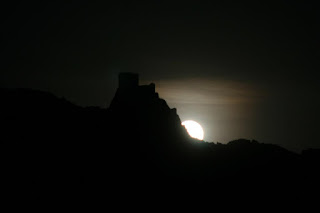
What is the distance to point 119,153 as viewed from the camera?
63375 millimetres

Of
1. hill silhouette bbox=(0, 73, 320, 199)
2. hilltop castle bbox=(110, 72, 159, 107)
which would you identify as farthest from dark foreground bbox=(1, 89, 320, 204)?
hilltop castle bbox=(110, 72, 159, 107)

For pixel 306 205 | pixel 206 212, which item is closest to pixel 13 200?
pixel 206 212

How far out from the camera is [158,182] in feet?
207

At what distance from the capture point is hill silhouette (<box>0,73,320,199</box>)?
2073 inches

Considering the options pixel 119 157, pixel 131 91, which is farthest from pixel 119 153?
pixel 131 91

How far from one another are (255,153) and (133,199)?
46024 millimetres

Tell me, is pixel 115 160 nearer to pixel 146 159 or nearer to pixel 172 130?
pixel 146 159

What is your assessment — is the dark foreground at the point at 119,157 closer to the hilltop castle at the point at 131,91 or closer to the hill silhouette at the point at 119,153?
the hill silhouette at the point at 119,153

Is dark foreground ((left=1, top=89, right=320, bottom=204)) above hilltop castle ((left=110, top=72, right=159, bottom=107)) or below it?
below

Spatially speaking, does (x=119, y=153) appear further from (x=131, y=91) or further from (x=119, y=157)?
(x=131, y=91)

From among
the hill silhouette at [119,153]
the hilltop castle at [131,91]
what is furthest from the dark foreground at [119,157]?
the hilltop castle at [131,91]

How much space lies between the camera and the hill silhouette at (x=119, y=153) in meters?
52.7

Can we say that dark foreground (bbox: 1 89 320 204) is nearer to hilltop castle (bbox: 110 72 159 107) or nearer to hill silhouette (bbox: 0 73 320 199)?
hill silhouette (bbox: 0 73 320 199)

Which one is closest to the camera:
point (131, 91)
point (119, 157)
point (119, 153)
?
point (119, 157)
